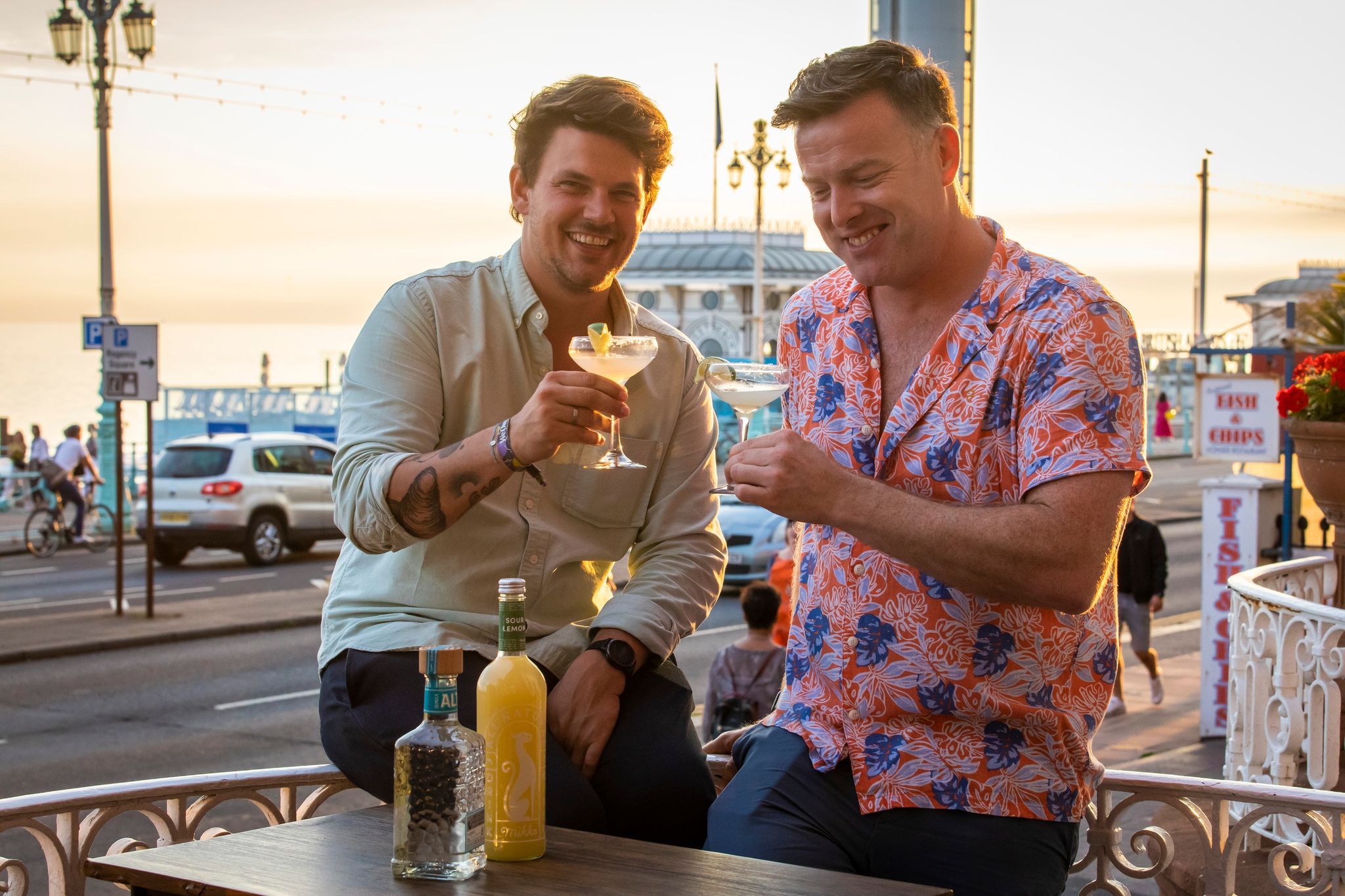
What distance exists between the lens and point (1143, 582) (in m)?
11.4

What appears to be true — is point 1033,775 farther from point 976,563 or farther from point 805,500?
point 805,500

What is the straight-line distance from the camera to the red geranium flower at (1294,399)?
6555 mm

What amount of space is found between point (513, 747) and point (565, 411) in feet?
2.25

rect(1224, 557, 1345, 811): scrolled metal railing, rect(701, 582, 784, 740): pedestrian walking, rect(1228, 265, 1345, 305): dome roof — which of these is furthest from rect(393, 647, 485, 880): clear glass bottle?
rect(1228, 265, 1345, 305): dome roof

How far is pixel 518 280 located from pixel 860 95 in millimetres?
969

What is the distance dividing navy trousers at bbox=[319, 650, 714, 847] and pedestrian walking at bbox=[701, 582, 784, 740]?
138 inches

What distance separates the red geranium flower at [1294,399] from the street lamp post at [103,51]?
48.8ft

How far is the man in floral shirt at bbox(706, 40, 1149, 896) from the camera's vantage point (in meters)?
2.63

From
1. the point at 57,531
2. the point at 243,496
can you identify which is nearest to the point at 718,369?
the point at 243,496

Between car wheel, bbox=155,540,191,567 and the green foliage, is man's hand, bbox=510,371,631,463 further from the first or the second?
car wheel, bbox=155,540,191,567

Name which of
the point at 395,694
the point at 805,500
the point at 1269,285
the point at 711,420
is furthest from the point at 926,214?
the point at 1269,285

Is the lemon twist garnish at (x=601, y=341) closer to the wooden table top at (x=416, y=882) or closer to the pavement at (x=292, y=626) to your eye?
the wooden table top at (x=416, y=882)

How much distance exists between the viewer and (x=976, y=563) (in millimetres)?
2584

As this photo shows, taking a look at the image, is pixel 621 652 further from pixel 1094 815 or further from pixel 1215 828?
pixel 1215 828
